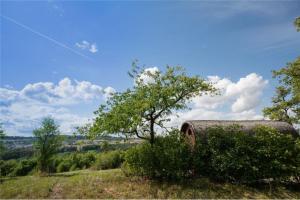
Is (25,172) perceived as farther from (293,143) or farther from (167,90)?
(293,143)

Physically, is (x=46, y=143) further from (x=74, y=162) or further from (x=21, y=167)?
(x=21, y=167)

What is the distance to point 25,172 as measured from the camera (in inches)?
2189

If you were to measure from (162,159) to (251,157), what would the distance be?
5357 millimetres

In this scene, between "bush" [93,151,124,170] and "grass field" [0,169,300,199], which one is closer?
"grass field" [0,169,300,199]

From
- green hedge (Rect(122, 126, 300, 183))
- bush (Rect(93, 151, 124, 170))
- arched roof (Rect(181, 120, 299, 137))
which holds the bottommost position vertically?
bush (Rect(93, 151, 124, 170))

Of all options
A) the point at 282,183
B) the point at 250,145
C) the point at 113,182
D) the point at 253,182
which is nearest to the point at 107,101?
the point at 113,182

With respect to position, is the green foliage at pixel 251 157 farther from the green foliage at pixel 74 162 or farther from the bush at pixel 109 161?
the green foliage at pixel 74 162

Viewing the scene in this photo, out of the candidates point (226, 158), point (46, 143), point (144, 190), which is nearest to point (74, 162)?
point (46, 143)

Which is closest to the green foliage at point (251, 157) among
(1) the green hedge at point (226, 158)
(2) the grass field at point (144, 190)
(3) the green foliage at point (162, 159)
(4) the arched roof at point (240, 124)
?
(1) the green hedge at point (226, 158)

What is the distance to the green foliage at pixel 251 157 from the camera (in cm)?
1409

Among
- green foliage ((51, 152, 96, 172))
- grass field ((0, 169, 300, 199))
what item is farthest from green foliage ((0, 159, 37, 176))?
grass field ((0, 169, 300, 199))

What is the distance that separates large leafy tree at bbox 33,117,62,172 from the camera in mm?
23062

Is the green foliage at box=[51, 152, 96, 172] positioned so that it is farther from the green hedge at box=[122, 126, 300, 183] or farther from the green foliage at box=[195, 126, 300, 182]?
the green foliage at box=[195, 126, 300, 182]

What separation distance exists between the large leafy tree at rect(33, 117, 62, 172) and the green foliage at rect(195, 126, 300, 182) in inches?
597
